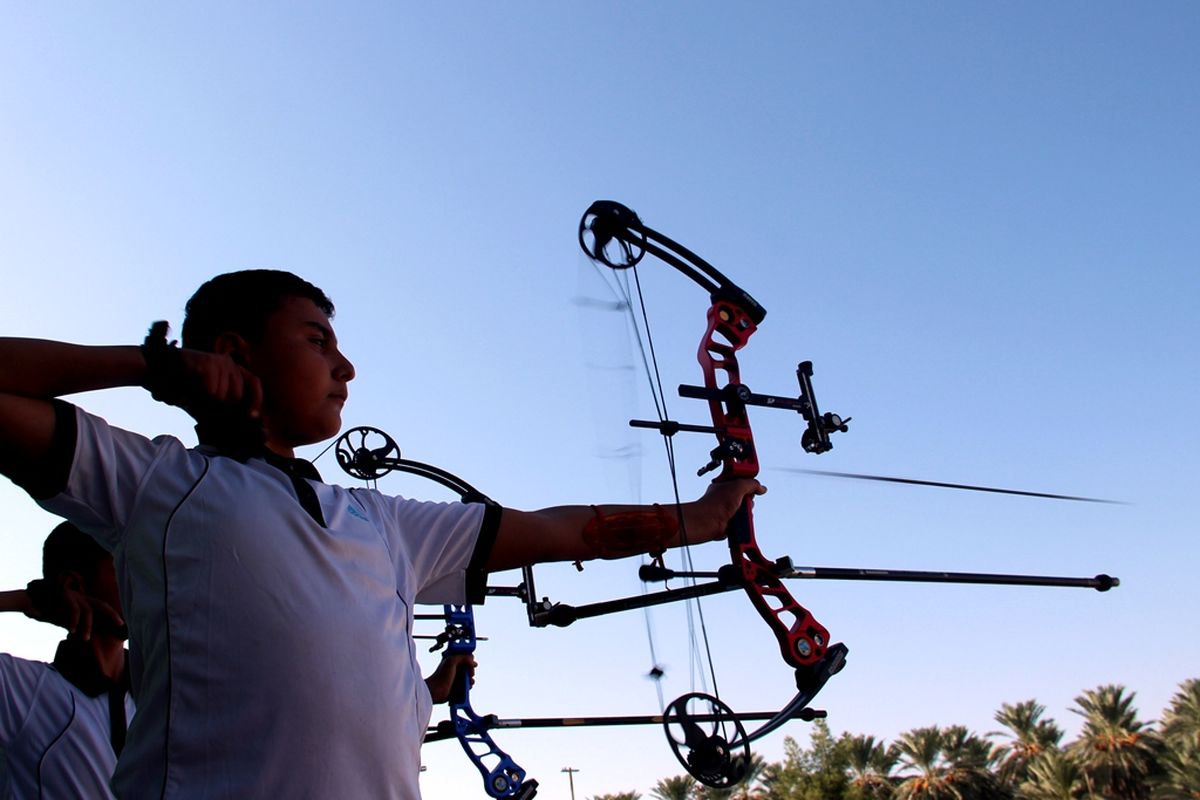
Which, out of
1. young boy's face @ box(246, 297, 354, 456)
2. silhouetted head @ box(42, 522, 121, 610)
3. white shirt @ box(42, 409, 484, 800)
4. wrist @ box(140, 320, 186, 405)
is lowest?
white shirt @ box(42, 409, 484, 800)

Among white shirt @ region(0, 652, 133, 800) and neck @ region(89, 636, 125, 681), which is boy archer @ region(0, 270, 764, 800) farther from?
neck @ region(89, 636, 125, 681)

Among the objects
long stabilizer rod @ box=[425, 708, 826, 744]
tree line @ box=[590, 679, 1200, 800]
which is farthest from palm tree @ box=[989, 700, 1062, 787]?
long stabilizer rod @ box=[425, 708, 826, 744]

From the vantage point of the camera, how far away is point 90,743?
9.55ft

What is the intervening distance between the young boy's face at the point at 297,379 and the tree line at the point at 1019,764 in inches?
912

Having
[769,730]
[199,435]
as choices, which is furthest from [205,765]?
[769,730]

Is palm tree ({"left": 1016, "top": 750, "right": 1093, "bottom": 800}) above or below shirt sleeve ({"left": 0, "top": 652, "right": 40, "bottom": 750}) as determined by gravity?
above

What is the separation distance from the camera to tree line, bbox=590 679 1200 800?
25.0 meters

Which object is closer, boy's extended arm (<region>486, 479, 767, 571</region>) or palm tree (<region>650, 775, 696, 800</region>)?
boy's extended arm (<region>486, 479, 767, 571</region>)

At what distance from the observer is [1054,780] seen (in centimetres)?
2567

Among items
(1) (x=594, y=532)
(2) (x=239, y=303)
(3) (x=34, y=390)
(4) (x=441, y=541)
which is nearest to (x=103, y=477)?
(3) (x=34, y=390)

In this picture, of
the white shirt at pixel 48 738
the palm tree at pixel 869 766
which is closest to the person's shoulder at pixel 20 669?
the white shirt at pixel 48 738

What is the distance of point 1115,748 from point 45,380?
30.1m

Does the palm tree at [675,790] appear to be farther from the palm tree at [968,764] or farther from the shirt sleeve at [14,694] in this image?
A: the shirt sleeve at [14,694]

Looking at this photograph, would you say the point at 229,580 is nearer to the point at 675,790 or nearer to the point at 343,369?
the point at 343,369
